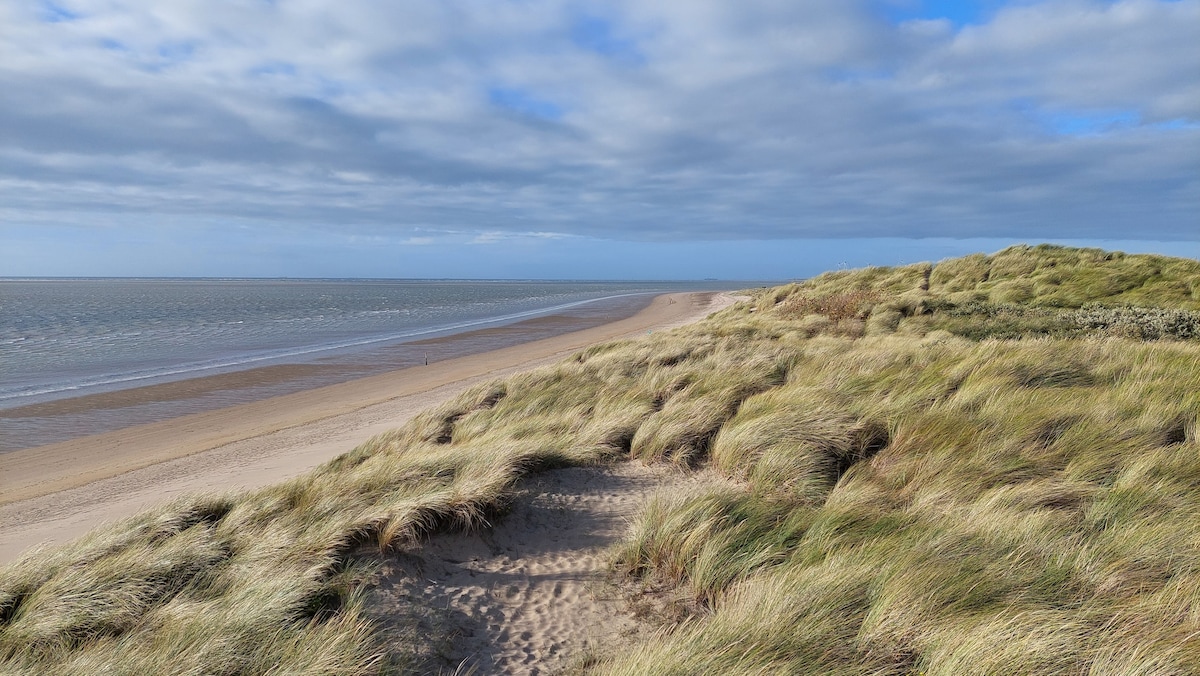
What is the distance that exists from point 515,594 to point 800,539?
1650 millimetres

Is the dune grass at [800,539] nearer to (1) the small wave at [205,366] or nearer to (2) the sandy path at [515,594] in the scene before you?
(2) the sandy path at [515,594]

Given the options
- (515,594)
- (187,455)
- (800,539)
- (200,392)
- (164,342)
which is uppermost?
(800,539)

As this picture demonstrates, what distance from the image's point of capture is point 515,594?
3.60 meters

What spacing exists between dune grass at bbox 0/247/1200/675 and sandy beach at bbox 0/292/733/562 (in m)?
2.60

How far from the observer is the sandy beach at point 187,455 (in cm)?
780

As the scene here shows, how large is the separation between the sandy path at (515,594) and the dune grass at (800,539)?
0.14 metres

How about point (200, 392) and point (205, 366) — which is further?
point (205, 366)

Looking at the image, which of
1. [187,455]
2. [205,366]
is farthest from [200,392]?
[187,455]

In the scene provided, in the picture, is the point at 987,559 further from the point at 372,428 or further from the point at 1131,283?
the point at 1131,283

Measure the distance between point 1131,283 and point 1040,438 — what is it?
1650 cm

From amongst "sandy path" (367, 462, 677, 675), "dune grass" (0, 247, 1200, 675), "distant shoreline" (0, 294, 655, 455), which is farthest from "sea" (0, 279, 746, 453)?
"sandy path" (367, 462, 677, 675)

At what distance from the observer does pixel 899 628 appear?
2.69m

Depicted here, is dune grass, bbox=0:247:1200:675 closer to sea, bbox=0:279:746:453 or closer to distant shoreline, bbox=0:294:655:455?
distant shoreline, bbox=0:294:655:455

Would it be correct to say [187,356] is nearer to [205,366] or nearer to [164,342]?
[205,366]
